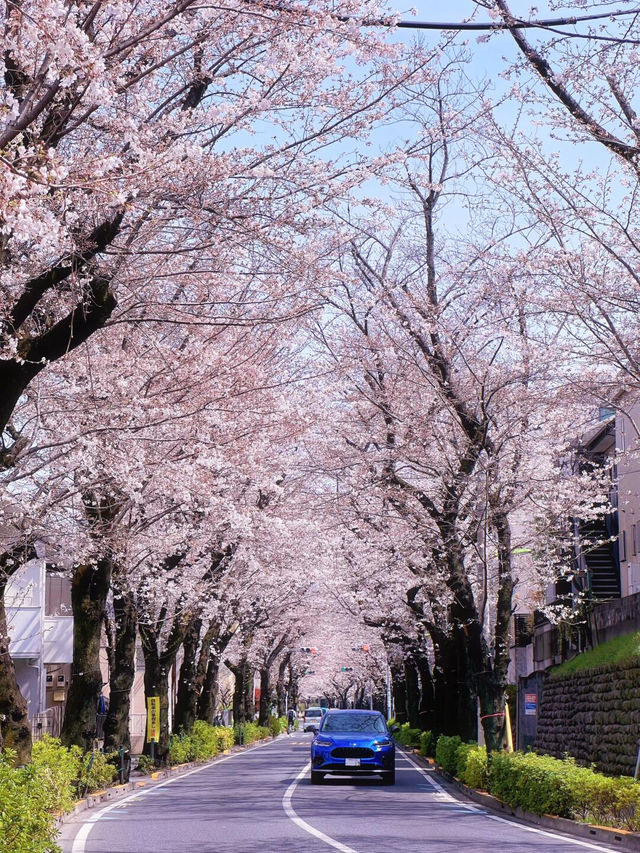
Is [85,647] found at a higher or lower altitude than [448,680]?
higher

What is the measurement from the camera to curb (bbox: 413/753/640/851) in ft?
40.6

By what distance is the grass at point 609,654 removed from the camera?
21531mm

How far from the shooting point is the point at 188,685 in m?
35.4

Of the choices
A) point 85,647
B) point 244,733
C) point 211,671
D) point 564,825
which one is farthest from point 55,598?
point 564,825

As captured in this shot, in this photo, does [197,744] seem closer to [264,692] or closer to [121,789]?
[121,789]

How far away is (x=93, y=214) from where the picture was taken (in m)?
9.77

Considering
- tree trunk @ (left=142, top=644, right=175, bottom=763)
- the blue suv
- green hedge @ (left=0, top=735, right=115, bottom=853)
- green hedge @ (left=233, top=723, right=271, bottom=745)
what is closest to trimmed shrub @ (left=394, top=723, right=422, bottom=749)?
green hedge @ (left=233, top=723, right=271, bottom=745)

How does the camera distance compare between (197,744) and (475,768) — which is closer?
(475,768)

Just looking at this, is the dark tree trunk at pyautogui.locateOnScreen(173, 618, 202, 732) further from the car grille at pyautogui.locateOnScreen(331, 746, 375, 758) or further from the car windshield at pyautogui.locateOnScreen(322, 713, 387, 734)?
the car grille at pyautogui.locateOnScreen(331, 746, 375, 758)

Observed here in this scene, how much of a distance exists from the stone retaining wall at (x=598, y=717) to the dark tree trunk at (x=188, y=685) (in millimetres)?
11366

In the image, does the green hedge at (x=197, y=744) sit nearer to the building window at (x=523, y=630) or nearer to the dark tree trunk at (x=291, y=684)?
the building window at (x=523, y=630)

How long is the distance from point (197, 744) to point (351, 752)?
12.1 metres

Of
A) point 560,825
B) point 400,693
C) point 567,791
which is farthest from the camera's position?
point 400,693

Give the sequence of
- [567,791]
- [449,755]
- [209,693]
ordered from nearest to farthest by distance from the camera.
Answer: [567,791] → [449,755] → [209,693]
